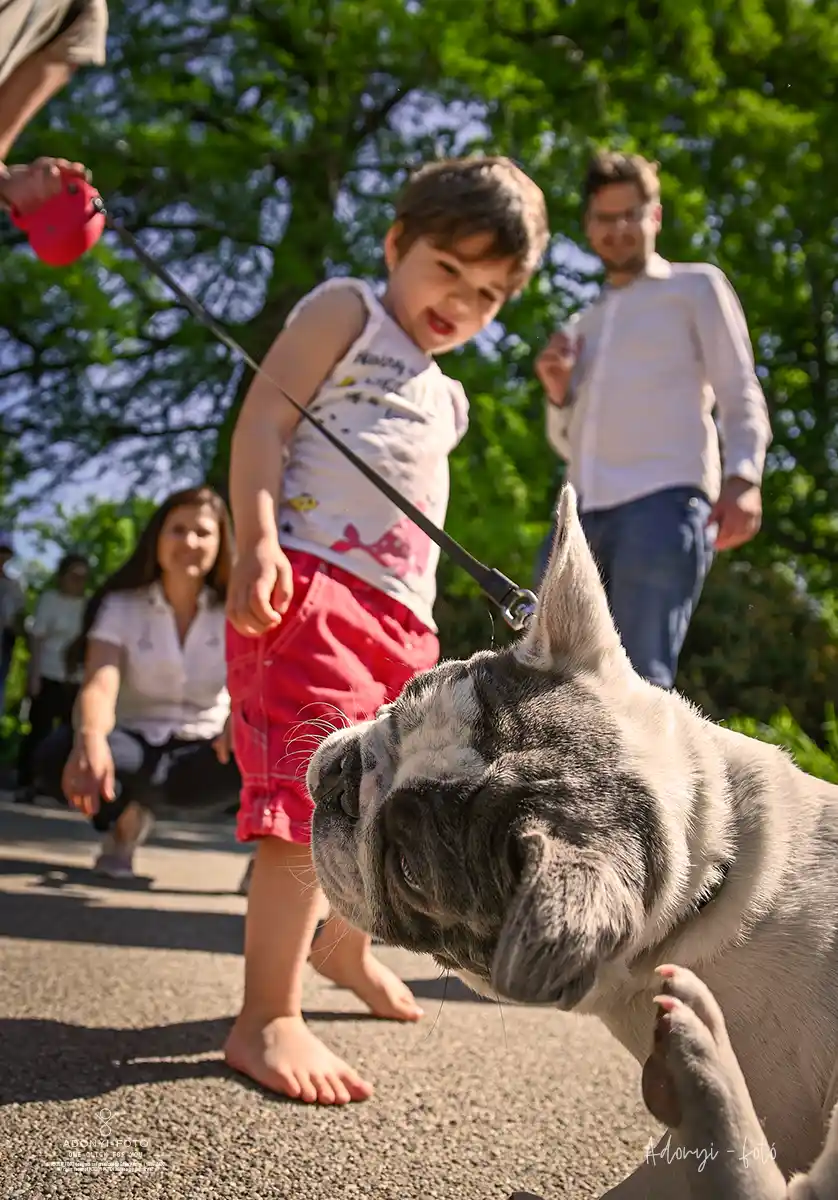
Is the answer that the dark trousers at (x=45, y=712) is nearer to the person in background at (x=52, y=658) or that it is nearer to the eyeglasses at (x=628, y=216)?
the person in background at (x=52, y=658)

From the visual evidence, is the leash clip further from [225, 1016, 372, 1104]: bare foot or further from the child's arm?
[225, 1016, 372, 1104]: bare foot

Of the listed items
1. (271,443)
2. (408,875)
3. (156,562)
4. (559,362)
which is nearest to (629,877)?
(408,875)

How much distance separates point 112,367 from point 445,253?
999 centimetres

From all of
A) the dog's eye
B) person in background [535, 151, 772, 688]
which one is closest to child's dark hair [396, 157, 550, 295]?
person in background [535, 151, 772, 688]

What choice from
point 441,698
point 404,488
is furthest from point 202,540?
point 441,698

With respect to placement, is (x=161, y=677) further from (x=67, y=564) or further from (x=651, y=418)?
(x=67, y=564)

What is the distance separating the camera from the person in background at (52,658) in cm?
938

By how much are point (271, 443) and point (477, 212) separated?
0.83 meters

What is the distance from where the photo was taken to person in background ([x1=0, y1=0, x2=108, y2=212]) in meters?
2.90

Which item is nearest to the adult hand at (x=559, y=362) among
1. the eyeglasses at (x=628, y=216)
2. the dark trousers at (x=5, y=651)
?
the eyeglasses at (x=628, y=216)

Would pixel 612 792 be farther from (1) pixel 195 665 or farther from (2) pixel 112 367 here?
(2) pixel 112 367

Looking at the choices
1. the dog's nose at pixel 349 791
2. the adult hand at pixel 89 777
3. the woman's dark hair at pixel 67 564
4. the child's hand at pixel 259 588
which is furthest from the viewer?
the woman's dark hair at pixel 67 564

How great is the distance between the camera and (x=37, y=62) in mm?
3156

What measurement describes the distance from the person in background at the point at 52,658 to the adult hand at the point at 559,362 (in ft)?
17.9
